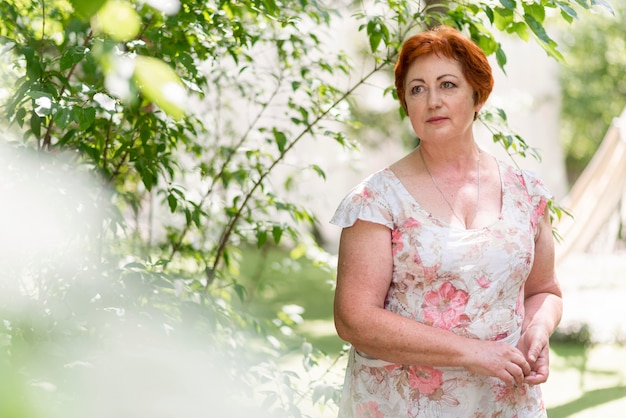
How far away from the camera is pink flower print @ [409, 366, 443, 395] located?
1.99 m

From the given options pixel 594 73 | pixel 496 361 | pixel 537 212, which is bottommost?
pixel 496 361

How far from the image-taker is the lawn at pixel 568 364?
4469 mm

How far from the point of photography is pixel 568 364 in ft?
17.4

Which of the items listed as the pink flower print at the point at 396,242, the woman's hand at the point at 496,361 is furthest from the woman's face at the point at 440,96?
the woman's hand at the point at 496,361

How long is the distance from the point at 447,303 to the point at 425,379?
21 centimetres

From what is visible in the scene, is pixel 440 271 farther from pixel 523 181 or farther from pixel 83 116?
pixel 83 116

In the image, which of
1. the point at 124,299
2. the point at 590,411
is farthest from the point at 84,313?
the point at 590,411

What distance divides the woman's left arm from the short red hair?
450 mm

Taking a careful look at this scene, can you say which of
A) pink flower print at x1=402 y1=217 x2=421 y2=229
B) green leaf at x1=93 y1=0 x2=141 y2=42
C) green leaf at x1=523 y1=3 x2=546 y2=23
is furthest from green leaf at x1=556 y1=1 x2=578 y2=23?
green leaf at x1=93 y1=0 x2=141 y2=42

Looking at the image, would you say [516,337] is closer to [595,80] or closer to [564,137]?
[595,80]

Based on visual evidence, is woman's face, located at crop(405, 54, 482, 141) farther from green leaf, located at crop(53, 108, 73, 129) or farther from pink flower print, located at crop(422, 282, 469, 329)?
green leaf, located at crop(53, 108, 73, 129)

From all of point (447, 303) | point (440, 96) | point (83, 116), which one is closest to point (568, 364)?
point (447, 303)

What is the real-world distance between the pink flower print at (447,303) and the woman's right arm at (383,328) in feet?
0.29

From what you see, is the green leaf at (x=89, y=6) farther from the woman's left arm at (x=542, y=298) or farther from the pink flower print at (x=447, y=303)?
the woman's left arm at (x=542, y=298)
